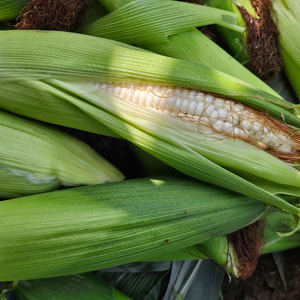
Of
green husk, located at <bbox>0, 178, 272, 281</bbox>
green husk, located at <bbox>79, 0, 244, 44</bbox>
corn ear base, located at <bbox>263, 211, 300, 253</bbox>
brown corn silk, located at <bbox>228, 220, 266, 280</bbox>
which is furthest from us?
corn ear base, located at <bbox>263, 211, 300, 253</bbox>

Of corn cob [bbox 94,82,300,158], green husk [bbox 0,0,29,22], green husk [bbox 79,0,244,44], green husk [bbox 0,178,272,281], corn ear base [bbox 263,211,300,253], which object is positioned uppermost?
green husk [bbox 79,0,244,44]

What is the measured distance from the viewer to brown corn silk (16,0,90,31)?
109 cm

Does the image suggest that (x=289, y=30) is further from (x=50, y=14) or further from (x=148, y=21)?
(x=50, y=14)

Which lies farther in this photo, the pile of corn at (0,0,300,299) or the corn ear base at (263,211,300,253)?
the corn ear base at (263,211,300,253)

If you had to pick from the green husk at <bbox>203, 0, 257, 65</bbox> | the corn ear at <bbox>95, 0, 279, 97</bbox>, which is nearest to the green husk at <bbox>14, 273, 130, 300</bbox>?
the corn ear at <bbox>95, 0, 279, 97</bbox>

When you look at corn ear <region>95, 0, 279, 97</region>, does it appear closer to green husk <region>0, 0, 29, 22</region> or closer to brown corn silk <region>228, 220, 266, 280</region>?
green husk <region>0, 0, 29, 22</region>

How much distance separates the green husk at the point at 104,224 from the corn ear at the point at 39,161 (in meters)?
0.05

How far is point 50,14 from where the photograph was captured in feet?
3.59

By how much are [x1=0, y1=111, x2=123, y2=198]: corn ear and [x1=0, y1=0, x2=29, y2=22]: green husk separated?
0.36 m

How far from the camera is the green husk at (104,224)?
2.87 feet

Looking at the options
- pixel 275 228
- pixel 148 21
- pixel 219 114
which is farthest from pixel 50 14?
pixel 275 228

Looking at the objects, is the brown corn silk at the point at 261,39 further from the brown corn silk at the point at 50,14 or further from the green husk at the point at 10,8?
the green husk at the point at 10,8

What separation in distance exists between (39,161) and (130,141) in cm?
26

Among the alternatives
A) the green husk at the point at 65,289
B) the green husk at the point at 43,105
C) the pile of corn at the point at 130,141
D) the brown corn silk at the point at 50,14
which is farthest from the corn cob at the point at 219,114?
the green husk at the point at 65,289
